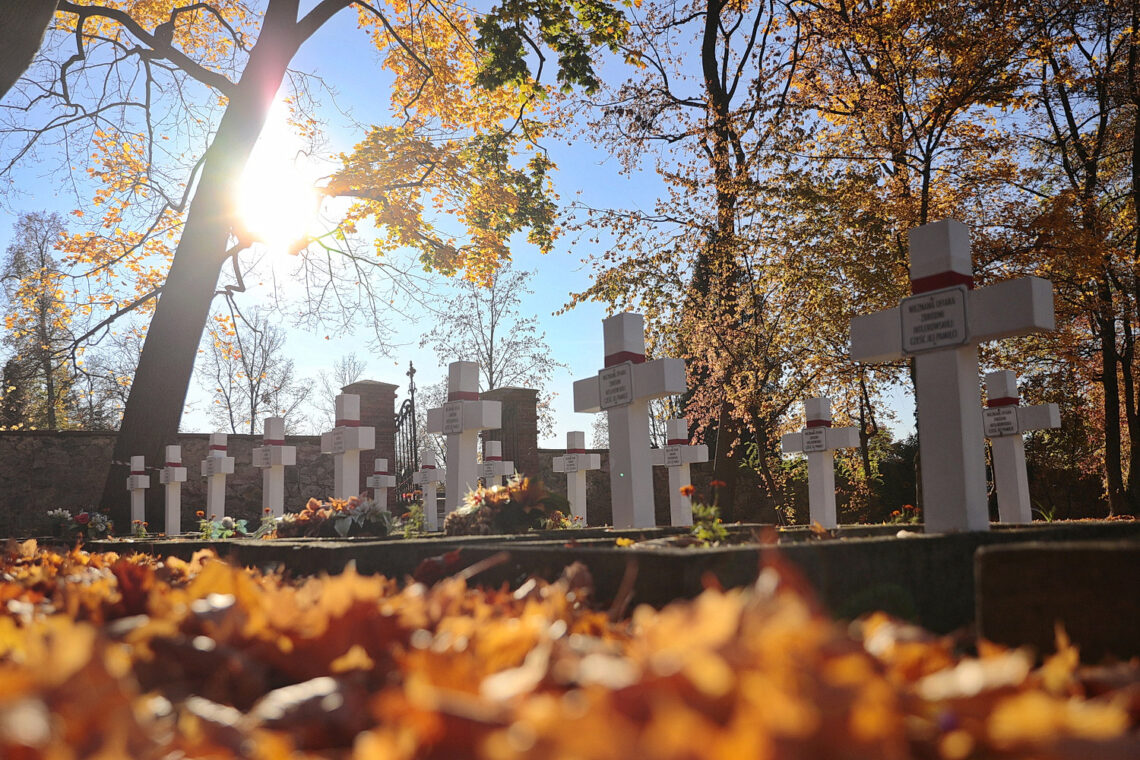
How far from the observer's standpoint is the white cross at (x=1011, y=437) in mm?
10617

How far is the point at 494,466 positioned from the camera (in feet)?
57.8

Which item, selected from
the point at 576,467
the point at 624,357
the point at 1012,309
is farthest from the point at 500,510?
the point at 576,467

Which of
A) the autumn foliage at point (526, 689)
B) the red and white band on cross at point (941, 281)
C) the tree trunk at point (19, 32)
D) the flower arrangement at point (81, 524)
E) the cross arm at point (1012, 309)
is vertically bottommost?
the flower arrangement at point (81, 524)

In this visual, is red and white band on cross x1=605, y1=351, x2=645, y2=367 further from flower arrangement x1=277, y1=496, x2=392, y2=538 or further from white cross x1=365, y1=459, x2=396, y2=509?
white cross x1=365, y1=459, x2=396, y2=509

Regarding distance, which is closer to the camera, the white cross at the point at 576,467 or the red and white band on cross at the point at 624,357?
the red and white band on cross at the point at 624,357

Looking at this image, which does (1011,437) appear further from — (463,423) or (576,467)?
(576,467)

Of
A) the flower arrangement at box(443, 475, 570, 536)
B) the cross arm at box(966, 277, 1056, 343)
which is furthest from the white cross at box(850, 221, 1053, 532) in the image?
the flower arrangement at box(443, 475, 570, 536)

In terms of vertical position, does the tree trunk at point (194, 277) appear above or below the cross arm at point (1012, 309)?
above

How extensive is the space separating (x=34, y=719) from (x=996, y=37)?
1335 cm

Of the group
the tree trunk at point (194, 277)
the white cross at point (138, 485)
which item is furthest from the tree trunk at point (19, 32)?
the white cross at point (138, 485)

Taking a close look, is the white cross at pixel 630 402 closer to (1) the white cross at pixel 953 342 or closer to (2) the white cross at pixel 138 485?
(1) the white cross at pixel 953 342

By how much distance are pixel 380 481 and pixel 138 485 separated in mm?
6855

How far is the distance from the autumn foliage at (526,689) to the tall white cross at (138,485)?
40.2 ft

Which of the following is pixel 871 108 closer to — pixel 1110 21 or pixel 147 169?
pixel 1110 21
